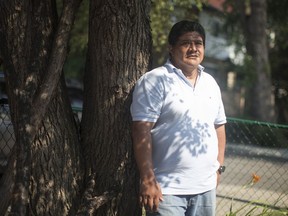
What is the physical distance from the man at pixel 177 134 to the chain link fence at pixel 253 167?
1.71m

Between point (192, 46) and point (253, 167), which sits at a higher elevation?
point (192, 46)

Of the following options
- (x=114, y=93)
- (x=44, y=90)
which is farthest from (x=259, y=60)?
(x=44, y=90)

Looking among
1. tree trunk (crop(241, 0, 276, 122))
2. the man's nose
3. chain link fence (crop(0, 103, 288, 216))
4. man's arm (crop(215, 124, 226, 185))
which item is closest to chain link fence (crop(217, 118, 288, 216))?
chain link fence (crop(0, 103, 288, 216))

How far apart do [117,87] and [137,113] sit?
45cm

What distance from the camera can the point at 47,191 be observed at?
10.3 ft

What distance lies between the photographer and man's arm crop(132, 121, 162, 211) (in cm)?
268

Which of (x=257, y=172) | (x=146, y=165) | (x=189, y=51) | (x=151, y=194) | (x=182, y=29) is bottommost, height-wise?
(x=257, y=172)

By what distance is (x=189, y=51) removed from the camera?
294cm

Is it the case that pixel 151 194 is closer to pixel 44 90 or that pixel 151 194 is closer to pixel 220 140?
pixel 220 140

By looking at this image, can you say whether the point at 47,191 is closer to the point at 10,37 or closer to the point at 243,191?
the point at 10,37

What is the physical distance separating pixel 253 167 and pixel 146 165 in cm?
485

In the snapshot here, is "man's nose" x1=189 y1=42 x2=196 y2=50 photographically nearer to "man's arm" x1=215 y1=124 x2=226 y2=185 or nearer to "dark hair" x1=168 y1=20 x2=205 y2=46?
"dark hair" x1=168 y1=20 x2=205 y2=46

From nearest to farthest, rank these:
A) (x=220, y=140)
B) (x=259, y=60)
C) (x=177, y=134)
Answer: (x=177, y=134) → (x=220, y=140) → (x=259, y=60)

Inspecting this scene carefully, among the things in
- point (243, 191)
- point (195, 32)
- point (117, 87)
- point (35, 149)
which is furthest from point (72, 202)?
point (243, 191)
